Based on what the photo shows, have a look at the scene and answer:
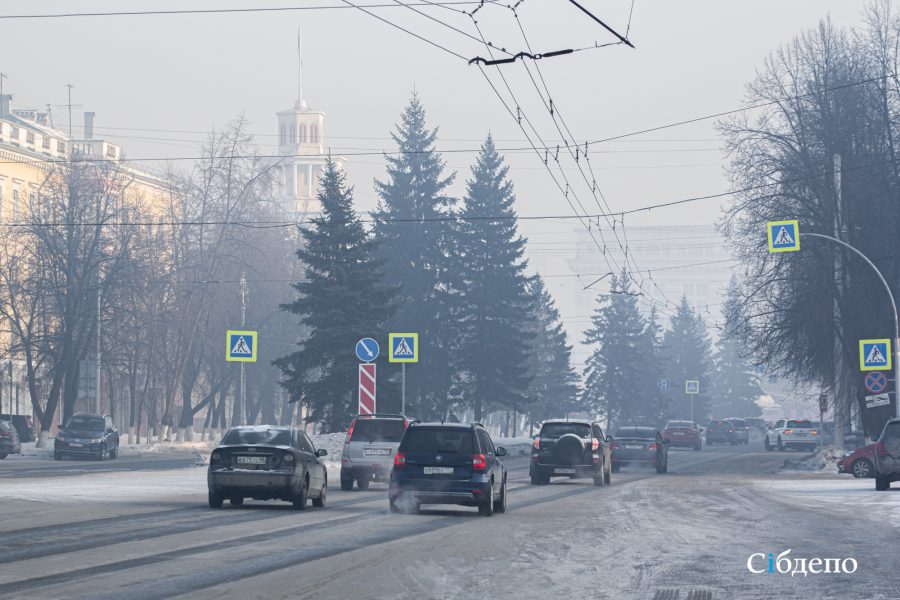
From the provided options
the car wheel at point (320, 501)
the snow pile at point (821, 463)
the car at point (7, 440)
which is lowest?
the snow pile at point (821, 463)

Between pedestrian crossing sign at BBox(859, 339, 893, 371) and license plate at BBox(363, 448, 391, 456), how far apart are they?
16.2 m

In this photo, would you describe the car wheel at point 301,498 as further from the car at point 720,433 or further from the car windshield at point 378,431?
the car at point 720,433

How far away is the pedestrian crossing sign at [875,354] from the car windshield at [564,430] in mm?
10095

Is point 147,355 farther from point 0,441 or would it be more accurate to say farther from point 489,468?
point 489,468

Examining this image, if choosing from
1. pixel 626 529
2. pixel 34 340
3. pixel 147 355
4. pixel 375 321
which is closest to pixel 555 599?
pixel 626 529

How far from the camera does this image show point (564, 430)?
35594 mm

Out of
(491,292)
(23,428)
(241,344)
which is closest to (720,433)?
(491,292)

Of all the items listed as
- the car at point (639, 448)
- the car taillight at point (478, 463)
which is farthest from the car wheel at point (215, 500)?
the car at point (639, 448)

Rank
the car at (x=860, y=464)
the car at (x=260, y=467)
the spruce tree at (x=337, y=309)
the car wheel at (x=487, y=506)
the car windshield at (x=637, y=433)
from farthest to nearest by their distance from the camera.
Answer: the spruce tree at (x=337, y=309) < the car windshield at (x=637, y=433) < the car at (x=860, y=464) < the car at (x=260, y=467) < the car wheel at (x=487, y=506)

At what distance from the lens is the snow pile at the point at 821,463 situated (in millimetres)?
46625

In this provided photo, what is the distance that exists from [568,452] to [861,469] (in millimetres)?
10949

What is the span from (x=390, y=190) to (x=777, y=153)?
3108 centimetres

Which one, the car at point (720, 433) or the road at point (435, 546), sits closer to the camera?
the road at point (435, 546)

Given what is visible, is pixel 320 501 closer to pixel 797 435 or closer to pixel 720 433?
pixel 797 435
